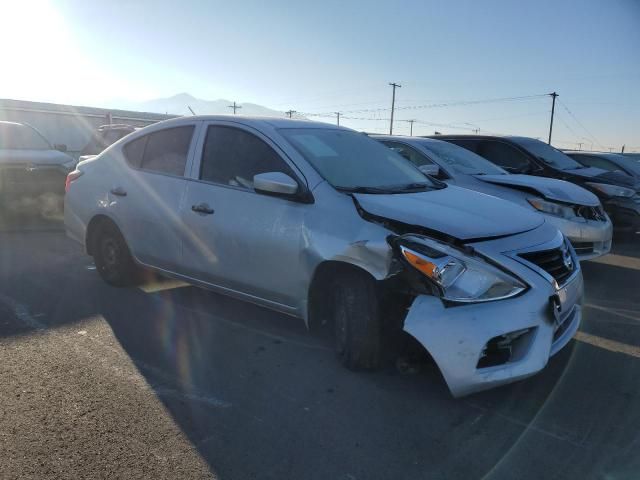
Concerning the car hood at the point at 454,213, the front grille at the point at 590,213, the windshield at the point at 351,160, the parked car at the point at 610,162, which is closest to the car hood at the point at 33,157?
the windshield at the point at 351,160

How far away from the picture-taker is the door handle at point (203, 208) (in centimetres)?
423

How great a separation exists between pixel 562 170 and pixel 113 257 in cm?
645

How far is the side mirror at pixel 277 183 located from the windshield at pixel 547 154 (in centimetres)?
588

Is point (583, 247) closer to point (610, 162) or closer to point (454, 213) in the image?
point (454, 213)

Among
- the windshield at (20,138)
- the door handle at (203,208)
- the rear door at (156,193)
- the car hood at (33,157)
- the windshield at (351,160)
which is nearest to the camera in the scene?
the windshield at (351,160)

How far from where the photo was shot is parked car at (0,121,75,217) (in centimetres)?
891

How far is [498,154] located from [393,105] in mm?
55634

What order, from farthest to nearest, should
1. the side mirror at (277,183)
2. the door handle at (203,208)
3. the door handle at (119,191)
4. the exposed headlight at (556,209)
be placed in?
1. the exposed headlight at (556,209)
2. the door handle at (119,191)
3. the door handle at (203,208)
4. the side mirror at (277,183)

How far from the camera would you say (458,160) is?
23.1 feet

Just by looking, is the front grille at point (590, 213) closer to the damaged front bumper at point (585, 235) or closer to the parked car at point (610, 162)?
the damaged front bumper at point (585, 235)

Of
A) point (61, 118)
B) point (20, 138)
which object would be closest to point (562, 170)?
point (20, 138)

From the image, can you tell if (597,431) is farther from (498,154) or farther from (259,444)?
(498,154)

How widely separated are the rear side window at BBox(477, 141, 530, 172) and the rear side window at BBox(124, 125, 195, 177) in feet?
17.8

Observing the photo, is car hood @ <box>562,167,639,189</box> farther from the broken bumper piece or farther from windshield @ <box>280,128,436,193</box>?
the broken bumper piece
